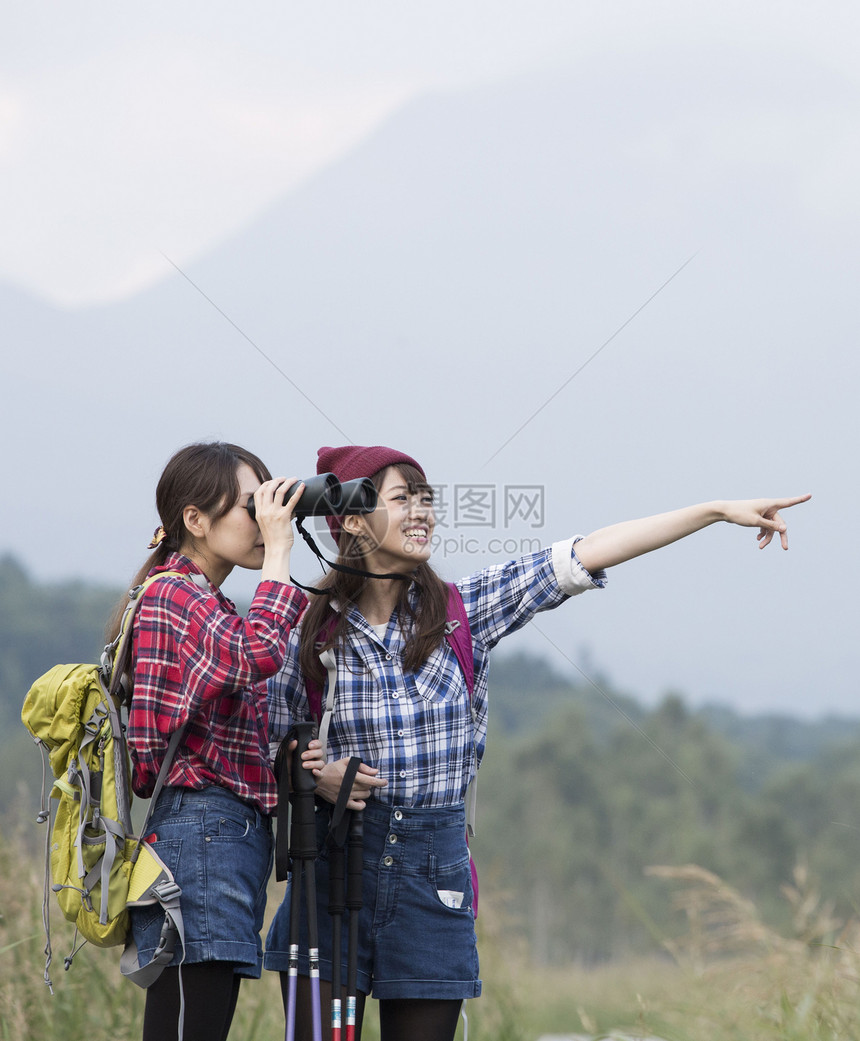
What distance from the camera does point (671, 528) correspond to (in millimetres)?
2209

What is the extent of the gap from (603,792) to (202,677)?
22.2 metres

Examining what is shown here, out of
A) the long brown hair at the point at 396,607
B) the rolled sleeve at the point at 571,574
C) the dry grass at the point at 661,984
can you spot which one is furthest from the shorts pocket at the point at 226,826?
the dry grass at the point at 661,984

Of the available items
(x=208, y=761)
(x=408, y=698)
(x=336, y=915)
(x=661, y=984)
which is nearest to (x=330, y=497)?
(x=408, y=698)

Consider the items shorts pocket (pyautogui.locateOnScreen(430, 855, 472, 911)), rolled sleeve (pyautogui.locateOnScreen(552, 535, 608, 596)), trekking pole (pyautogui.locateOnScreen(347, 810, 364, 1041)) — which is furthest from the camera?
rolled sleeve (pyautogui.locateOnScreen(552, 535, 608, 596))

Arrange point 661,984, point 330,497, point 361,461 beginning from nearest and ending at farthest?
point 330,497
point 361,461
point 661,984

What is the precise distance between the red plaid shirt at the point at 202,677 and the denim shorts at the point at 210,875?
0.04m

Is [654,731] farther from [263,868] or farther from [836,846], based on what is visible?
[263,868]

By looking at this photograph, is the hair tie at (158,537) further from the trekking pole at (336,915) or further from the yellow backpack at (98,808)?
the trekking pole at (336,915)

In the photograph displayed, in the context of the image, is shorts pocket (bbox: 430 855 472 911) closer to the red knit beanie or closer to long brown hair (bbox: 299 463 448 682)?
long brown hair (bbox: 299 463 448 682)

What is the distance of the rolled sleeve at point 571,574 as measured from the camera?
224 cm

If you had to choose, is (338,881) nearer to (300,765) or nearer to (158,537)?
→ (300,765)

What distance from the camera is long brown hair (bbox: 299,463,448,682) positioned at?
220 centimetres

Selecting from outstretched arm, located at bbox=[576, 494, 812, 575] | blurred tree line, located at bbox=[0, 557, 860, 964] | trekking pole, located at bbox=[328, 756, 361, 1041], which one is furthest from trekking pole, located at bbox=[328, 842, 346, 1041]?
blurred tree line, located at bbox=[0, 557, 860, 964]

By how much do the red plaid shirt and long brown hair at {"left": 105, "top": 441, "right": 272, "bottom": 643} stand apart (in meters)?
0.18
